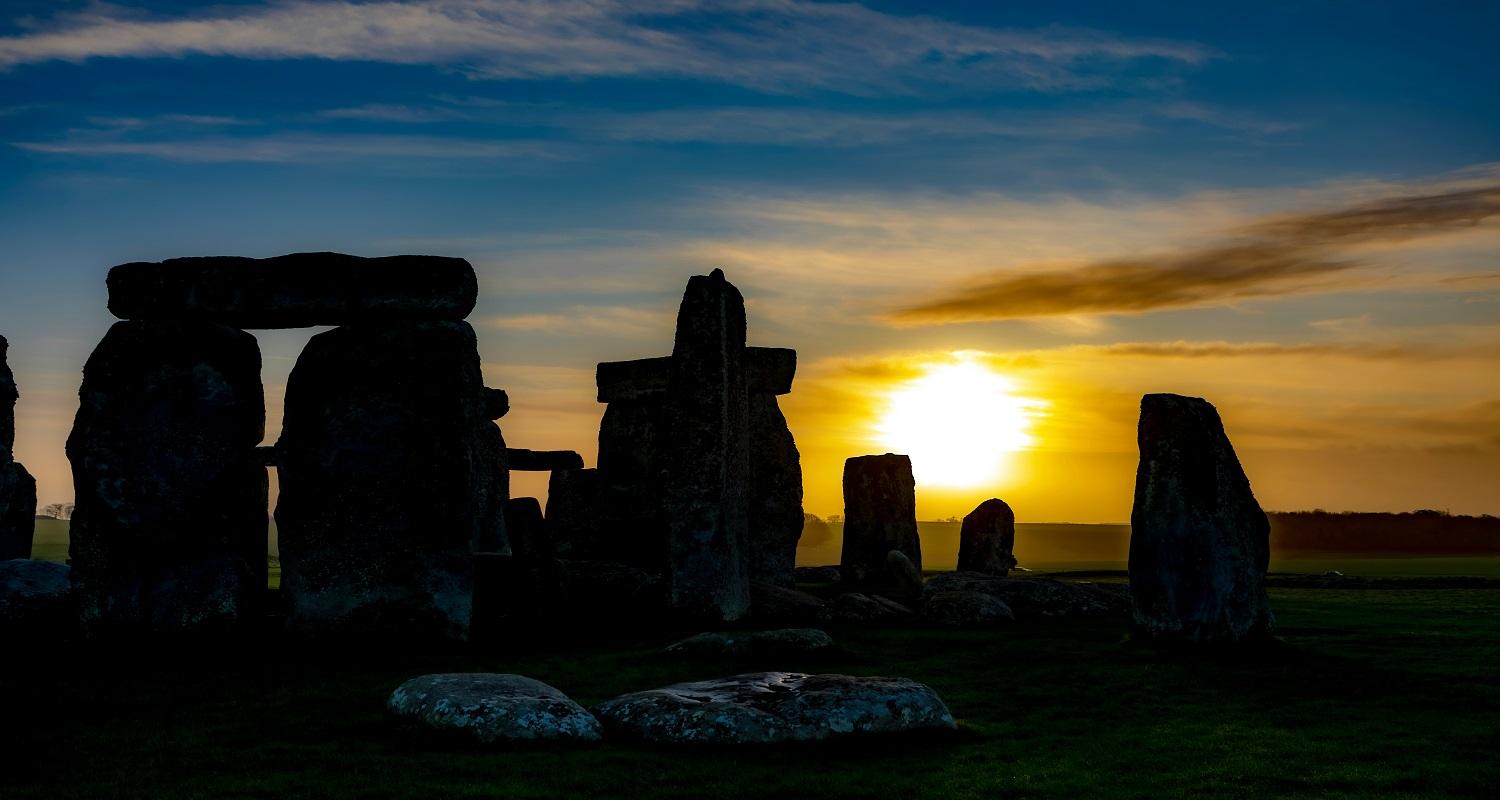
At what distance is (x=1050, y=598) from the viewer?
791 inches

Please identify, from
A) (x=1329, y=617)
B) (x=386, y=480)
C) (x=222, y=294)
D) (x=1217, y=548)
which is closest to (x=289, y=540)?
(x=386, y=480)

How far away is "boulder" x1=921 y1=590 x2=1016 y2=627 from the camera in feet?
60.3

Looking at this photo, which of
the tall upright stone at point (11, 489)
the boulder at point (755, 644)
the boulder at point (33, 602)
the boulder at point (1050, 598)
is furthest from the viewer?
the tall upright stone at point (11, 489)

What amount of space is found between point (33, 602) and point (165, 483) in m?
2.05

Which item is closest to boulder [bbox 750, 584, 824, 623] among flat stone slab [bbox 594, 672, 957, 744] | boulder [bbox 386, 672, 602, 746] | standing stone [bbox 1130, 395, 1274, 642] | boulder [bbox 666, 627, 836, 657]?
boulder [bbox 666, 627, 836, 657]

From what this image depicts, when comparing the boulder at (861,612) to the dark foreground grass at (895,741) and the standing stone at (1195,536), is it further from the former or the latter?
the standing stone at (1195,536)

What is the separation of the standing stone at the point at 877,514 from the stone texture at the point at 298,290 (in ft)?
42.9

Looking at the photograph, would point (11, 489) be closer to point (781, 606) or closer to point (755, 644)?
point (781, 606)

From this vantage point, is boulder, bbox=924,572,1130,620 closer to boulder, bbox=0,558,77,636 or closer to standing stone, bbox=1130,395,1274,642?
standing stone, bbox=1130,395,1274,642

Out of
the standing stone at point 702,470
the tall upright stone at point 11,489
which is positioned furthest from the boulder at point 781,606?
the tall upright stone at point 11,489

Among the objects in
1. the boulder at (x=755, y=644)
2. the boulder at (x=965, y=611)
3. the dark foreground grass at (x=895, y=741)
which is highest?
the boulder at (x=965, y=611)

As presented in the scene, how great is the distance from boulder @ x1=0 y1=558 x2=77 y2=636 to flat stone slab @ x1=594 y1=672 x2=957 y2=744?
883 cm

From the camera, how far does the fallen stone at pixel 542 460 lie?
3512cm

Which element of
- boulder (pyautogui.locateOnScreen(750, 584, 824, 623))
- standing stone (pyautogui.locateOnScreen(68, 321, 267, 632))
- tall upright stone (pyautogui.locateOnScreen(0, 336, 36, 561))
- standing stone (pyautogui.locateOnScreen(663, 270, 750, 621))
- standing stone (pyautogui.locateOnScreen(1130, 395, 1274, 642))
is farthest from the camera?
tall upright stone (pyautogui.locateOnScreen(0, 336, 36, 561))
